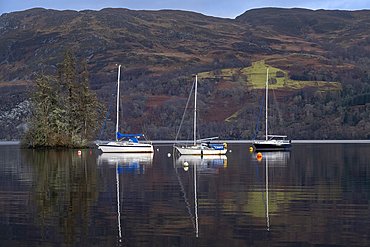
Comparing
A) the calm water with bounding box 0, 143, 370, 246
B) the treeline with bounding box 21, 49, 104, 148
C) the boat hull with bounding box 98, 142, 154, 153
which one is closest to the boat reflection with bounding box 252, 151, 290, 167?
the calm water with bounding box 0, 143, 370, 246

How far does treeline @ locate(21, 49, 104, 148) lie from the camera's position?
260ft

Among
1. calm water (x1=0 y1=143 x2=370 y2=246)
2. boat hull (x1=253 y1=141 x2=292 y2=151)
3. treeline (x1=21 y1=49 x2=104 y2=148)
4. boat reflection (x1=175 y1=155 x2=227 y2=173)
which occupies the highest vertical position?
treeline (x1=21 y1=49 x2=104 y2=148)

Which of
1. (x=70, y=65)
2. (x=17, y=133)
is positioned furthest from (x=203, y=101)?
(x=70, y=65)

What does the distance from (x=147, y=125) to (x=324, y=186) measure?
151491 mm

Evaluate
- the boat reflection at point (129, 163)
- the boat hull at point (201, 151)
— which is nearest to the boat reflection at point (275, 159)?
the boat hull at point (201, 151)

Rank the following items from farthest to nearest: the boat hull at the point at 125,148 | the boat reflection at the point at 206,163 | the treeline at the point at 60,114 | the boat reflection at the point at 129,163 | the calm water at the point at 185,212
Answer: the treeline at the point at 60,114 → the boat hull at the point at 125,148 → the boat reflection at the point at 206,163 → the boat reflection at the point at 129,163 → the calm water at the point at 185,212

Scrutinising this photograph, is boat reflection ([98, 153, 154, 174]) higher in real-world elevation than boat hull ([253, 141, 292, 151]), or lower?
higher

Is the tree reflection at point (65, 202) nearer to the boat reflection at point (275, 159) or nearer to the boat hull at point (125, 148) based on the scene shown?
the boat reflection at point (275, 159)

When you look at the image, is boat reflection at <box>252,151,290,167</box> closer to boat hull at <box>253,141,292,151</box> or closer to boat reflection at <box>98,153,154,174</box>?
boat reflection at <box>98,153,154,174</box>

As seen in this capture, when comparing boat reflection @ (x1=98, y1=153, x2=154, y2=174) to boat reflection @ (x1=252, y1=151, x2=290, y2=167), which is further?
boat reflection @ (x1=252, y1=151, x2=290, y2=167)

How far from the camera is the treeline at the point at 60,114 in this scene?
7919 centimetres

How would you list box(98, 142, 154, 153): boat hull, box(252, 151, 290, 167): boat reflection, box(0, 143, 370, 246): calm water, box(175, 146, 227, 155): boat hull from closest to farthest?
box(0, 143, 370, 246): calm water < box(252, 151, 290, 167): boat reflection < box(175, 146, 227, 155): boat hull < box(98, 142, 154, 153): boat hull

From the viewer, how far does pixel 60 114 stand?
8125 cm

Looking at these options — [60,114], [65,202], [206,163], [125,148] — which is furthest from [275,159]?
[60,114]
